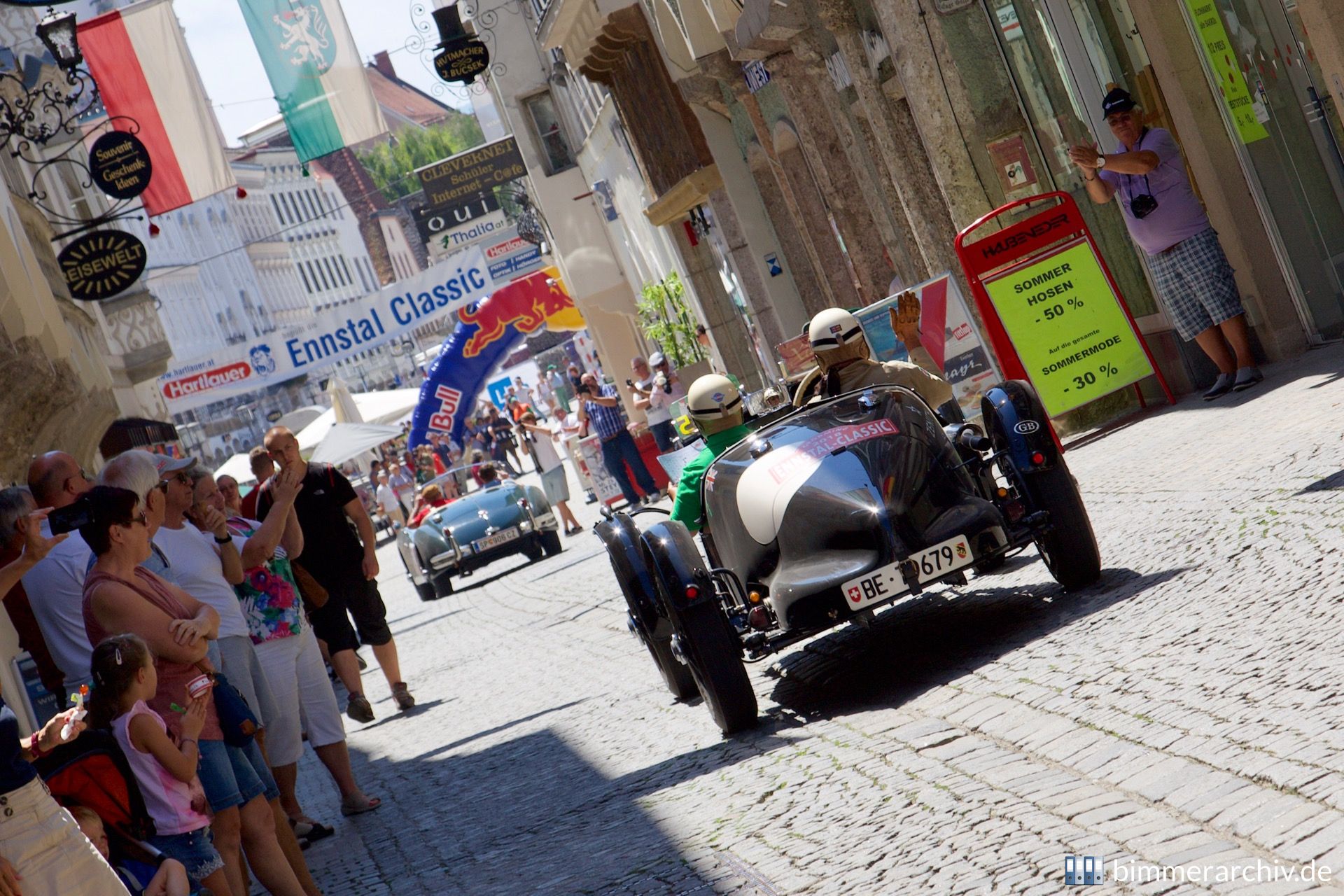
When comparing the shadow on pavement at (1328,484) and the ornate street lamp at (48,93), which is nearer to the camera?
the shadow on pavement at (1328,484)

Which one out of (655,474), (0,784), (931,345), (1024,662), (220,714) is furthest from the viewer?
(655,474)

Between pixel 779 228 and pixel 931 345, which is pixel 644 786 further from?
pixel 779 228

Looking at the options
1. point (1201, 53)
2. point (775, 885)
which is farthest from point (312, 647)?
point (1201, 53)

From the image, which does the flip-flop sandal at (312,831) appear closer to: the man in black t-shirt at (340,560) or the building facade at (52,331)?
the man in black t-shirt at (340,560)

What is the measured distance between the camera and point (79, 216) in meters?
30.7

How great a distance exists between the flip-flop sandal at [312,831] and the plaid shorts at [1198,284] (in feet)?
20.5

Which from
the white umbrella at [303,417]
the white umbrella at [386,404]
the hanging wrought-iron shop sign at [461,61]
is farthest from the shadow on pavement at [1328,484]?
the white umbrella at [303,417]

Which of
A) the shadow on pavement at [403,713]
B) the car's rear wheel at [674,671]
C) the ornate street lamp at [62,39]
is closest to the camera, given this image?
the car's rear wheel at [674,671]

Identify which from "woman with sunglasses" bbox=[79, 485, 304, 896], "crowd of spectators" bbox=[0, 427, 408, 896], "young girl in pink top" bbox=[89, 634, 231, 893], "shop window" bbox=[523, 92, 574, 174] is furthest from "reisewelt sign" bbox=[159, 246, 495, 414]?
"young girl in pink top" bbox=[89, 634, 231, 893]

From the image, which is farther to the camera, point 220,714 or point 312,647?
point 312,647

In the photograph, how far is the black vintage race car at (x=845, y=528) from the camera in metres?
6.75

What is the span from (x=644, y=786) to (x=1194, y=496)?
320cm

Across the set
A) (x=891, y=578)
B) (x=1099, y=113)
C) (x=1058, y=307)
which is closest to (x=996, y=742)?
(x=891, y=578)

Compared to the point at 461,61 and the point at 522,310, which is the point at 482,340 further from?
the point at 461,61
